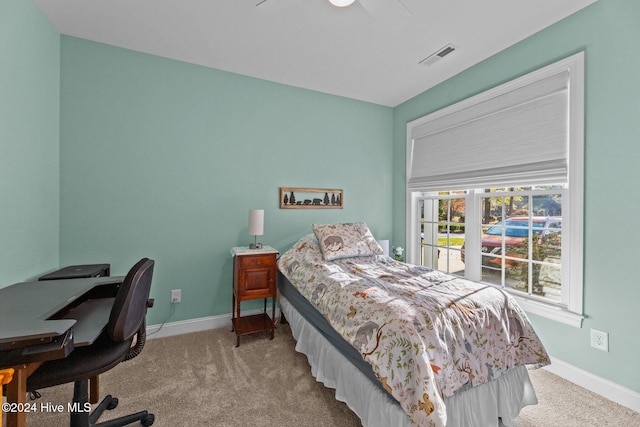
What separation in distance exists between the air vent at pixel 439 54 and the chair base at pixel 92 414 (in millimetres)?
3525

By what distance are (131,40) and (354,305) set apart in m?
2.92

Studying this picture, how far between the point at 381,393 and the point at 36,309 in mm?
1707

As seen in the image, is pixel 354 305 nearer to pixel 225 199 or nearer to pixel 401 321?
pixel 401 321

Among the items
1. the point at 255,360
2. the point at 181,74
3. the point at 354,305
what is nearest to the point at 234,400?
the point at 255,360

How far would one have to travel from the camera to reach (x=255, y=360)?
7.43ft

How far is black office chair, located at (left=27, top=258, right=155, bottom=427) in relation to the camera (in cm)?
116

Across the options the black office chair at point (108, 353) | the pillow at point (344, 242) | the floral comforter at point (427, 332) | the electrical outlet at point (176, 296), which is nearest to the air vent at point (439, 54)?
the pillow at point (344, 242)

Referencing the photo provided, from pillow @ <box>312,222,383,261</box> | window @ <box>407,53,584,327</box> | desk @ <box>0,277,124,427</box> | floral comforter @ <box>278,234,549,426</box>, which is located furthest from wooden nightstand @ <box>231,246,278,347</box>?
window @ <box>407,53,584,327</box>

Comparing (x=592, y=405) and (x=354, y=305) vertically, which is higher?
(x=354, y=305)

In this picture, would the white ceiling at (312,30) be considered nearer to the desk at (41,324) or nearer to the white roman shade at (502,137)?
the white roman shade at (502,137)

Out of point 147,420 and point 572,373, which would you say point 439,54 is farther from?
point 147,420

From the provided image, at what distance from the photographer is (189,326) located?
2.76 metres

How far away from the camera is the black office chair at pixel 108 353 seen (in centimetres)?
116

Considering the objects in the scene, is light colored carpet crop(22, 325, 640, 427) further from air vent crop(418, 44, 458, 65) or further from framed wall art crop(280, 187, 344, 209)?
air vent crop(418, 44, 458, 65)
